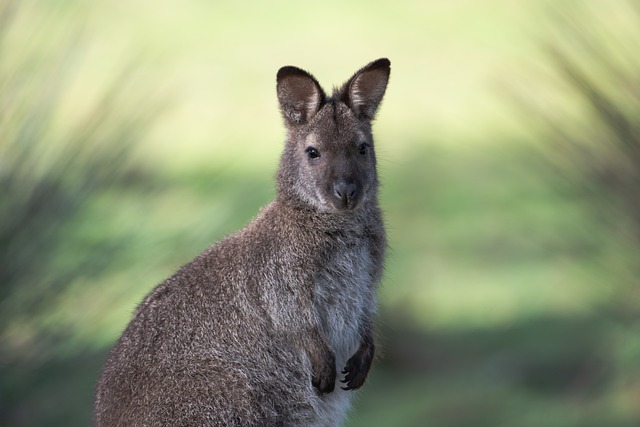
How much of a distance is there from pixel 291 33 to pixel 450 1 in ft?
7.77

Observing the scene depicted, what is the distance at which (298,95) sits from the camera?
5707mm

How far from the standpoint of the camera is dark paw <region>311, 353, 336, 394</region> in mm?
5488

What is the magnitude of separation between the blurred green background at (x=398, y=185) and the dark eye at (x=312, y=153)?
40.4 inches

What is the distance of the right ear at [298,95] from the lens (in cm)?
562

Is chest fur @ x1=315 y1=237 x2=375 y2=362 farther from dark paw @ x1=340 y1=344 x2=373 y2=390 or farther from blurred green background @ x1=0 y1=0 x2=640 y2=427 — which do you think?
blurred green background @ x1=0 y1=0 x2=640 y2=427

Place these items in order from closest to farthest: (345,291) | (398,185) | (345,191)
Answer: (345,191), (345,291), (398,185)

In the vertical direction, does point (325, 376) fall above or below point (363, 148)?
below

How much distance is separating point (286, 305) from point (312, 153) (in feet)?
2.06

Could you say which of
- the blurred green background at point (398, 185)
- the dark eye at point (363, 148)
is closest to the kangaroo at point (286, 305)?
the dark eye at point (363, 148)

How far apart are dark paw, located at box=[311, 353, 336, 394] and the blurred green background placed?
3.95 ft

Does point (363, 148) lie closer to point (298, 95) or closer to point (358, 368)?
point (298, 95)

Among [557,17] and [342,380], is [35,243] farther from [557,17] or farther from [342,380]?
[557,17]

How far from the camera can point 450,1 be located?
1612 cm

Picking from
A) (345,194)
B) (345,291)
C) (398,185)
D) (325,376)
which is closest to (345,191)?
(345,194)
